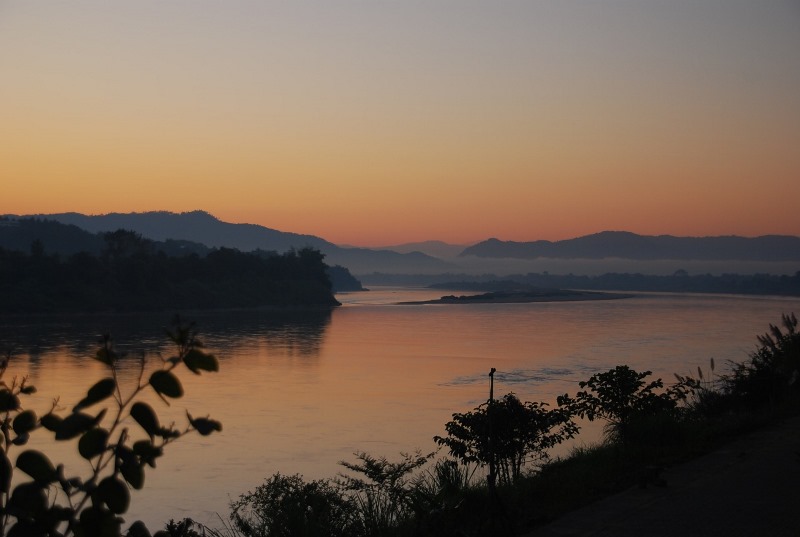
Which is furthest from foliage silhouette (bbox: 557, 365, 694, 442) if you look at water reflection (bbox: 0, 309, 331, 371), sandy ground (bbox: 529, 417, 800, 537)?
water reflection (bbox: 0, 309, 331, 371)

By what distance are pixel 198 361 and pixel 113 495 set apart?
413 millimetres

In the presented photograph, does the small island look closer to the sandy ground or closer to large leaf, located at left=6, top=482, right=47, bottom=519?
the sandy ground

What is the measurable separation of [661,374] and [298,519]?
2281 centimetres

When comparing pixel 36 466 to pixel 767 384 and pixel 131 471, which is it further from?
pixel 767 384

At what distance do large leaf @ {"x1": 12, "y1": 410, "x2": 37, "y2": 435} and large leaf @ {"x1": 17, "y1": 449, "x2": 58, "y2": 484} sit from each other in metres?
0.33

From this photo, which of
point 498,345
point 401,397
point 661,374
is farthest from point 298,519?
point 498,345

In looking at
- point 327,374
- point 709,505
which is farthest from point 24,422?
point 327,374

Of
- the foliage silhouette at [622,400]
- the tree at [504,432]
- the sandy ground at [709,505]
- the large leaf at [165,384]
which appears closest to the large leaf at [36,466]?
the large leaf at [165,384]

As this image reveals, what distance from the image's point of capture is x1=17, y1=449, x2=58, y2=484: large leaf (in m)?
2.35

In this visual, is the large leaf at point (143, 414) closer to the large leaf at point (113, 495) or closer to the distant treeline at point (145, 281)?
the large leaf at point (113, 495)

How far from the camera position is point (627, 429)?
10234 millimetres

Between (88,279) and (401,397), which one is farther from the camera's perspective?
(88,279)

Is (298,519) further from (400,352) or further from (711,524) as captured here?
(400,352)

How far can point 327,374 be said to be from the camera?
3070 cm
